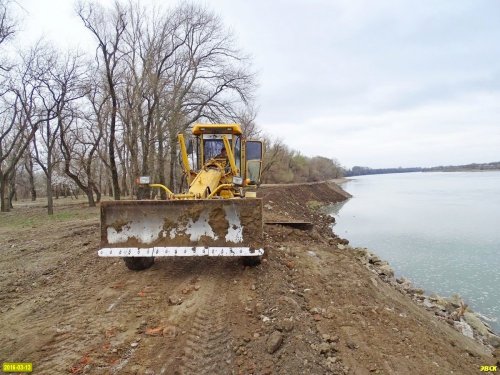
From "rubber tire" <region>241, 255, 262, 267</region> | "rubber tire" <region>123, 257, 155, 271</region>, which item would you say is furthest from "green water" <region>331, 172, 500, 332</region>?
"rubber tire" <region>123, 257, 155, 271</region>

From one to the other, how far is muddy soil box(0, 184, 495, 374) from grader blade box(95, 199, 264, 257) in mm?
531

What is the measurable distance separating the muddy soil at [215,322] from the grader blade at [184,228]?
1.74 feet

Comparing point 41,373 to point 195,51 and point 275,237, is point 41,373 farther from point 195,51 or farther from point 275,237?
point 195,51

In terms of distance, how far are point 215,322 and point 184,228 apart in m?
1.87

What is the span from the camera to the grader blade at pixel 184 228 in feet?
19.1

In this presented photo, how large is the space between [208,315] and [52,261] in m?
4.88

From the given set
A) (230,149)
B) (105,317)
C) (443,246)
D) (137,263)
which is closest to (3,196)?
(137,263)

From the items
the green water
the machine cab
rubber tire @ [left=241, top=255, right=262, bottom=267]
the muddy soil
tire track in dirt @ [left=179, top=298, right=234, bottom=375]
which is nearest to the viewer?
tire track in dirt @ [left=179, top=298, right=234, bottom=375]

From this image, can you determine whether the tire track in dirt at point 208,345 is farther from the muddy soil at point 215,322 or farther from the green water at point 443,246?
the green water at point 443,246

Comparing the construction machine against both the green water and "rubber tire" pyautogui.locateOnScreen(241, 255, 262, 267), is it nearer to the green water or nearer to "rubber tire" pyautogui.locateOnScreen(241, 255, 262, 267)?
"rubber tire" pyautogui.locateOnScreen(241, 255, 262, 267)

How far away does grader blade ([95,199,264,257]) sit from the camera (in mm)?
5809

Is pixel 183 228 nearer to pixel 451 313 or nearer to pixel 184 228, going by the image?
pixel 184 228

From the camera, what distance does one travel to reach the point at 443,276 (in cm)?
1105

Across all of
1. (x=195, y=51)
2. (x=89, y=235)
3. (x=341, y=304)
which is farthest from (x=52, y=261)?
(x=195, y=51)
